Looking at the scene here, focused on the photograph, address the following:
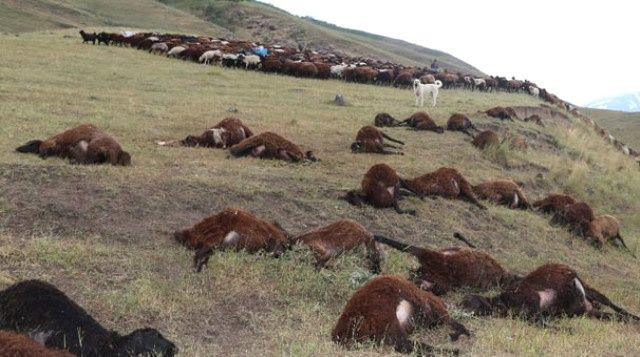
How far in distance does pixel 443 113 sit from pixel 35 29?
100ft

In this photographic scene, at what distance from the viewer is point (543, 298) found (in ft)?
23.4

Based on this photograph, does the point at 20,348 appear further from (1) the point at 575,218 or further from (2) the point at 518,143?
(2) the point at 518,143

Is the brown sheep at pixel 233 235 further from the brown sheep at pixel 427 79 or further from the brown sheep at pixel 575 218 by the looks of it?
the brown sheep at pixel 427 79

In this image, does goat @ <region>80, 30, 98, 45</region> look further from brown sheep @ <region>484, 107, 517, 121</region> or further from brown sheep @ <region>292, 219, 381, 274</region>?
brown sheep @ <region>292, 219, 381, 274</region>

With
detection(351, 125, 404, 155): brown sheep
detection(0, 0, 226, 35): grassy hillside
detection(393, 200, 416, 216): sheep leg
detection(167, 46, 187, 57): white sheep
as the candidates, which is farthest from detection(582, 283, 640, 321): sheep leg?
detection(0, 0, 226, 35): grassy hillside

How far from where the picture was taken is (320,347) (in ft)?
18.0

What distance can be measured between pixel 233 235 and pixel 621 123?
52012mm

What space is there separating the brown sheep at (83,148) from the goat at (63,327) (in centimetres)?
544

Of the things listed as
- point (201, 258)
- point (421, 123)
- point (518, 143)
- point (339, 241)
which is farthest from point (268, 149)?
point (518, 143)

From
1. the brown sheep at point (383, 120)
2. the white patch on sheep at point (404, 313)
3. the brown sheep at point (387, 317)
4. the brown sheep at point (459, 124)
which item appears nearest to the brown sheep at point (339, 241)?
the brown sheep at point (387, 317)

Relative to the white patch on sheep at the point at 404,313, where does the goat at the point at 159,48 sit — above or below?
below

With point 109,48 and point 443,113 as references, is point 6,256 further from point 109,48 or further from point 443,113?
point 109,48

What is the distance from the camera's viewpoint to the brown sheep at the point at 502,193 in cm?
1314

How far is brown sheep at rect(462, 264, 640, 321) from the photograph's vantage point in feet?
23.1
